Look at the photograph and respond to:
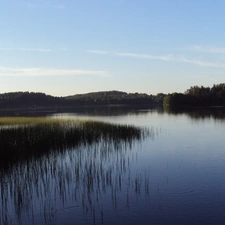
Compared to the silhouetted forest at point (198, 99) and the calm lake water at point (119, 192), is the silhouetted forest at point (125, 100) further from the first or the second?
the calm lake water at point (119, 192)

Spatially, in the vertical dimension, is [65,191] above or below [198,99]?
below

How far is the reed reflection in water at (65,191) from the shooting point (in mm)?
8930

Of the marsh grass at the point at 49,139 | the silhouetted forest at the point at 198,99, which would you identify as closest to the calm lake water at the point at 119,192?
the marsh grass at the point at 49,139

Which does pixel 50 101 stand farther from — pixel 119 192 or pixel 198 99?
pixel 119 192

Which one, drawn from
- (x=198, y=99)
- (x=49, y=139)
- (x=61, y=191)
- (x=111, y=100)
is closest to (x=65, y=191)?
(x=61, y=191)

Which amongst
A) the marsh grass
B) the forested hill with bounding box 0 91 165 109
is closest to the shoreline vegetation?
the forested hill with bounding box 0 91 165 109

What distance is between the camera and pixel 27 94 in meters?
133

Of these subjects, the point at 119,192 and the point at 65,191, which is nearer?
the point at 119,192

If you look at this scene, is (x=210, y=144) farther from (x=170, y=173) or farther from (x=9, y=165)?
(x=9, y=165)

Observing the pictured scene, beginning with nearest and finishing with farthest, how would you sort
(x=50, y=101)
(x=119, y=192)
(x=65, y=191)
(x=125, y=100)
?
(x=119, y=192) < (x=65, y=191) < (x=50, y=101) < (x=125, y=100)

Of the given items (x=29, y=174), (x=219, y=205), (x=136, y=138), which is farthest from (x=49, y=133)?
(x=219, y=205)

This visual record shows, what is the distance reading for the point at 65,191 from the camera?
35.4ft

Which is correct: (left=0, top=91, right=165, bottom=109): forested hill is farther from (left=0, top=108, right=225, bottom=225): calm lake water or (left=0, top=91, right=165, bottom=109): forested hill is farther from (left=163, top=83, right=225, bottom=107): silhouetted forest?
(left=0, top=108, right=225, bottom=225): calm lake water

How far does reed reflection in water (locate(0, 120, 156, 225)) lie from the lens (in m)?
8.93
